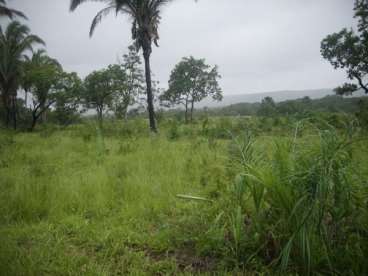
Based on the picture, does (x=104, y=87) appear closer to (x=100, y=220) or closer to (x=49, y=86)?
(x=49, y=86)

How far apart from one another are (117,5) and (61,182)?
27.9ft

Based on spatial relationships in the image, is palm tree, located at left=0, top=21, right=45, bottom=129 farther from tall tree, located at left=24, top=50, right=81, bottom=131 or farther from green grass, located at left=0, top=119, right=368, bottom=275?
green grass, located at left=0, top=119, right=368, bottom=275

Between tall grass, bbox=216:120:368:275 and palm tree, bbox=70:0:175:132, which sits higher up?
palm tree, bbox=70:0:175:132

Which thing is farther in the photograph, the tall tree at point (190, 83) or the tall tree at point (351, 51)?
the tall tree at point (190, 83)

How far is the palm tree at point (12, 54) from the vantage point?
15.7 meters

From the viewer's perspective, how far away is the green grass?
1.35m

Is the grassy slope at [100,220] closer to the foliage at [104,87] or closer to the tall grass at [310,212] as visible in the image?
the tall grass at [310,212]

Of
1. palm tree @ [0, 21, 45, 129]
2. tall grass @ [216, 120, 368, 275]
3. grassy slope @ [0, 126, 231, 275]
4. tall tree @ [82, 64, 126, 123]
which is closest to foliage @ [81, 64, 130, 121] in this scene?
tall tree @ [82, 64, 126, 123]

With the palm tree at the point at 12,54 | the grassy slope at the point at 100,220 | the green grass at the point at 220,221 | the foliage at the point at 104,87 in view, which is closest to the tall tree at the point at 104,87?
the foliage at the point at 104,87

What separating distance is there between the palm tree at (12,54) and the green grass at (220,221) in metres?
18.3

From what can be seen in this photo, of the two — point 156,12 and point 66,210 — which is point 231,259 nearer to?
point 66,210

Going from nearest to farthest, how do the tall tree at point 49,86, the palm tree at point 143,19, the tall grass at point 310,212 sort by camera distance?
the tall grass at point 310,212 → the palm tree at point 143,19 → the tall tree at point 49,86

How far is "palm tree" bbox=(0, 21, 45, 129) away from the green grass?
18342mm

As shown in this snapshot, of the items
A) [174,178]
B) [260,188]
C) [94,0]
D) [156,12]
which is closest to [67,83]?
[94,0]
